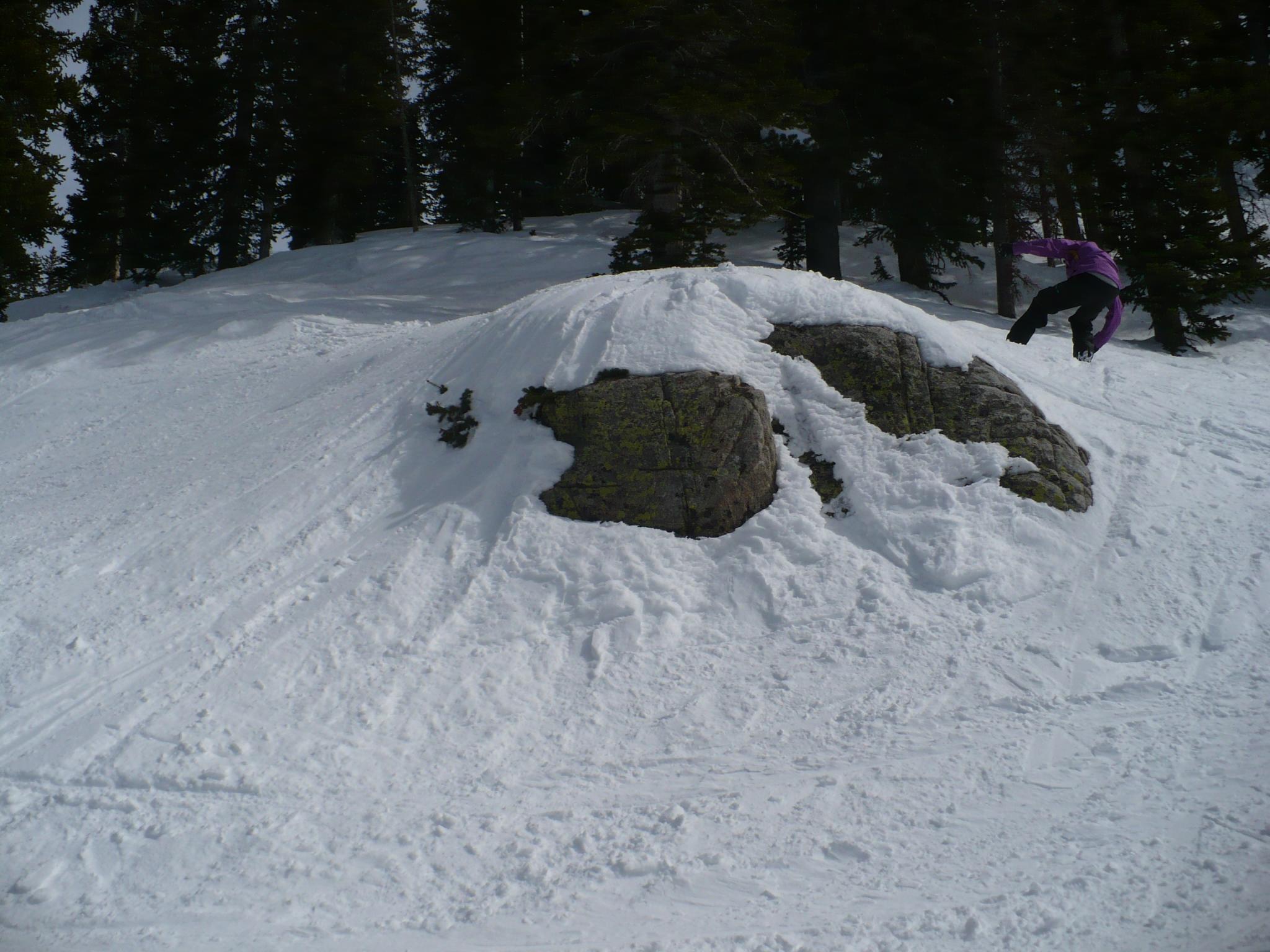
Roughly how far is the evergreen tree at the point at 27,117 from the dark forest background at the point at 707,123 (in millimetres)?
47

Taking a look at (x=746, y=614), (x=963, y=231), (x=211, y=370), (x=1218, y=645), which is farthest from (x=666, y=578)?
(x=963, y=231)

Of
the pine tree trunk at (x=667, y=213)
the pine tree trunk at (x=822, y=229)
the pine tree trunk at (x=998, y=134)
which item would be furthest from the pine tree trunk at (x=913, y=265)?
the pine tree trunk at (x=667, y=213)

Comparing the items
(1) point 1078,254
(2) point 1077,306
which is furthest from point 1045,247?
(2) point 1077,306

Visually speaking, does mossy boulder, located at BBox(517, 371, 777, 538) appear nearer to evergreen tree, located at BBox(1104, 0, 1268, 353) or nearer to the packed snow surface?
the packed snow surface

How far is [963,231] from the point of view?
15164 mm

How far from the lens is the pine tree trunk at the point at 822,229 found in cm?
1565

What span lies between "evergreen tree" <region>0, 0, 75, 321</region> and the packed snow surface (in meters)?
9.32

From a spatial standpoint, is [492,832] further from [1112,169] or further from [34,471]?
[1112,169]

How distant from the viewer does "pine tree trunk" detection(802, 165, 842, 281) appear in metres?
15.6

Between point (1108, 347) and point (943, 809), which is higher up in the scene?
point (1108, 347)

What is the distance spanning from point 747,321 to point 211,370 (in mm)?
6999

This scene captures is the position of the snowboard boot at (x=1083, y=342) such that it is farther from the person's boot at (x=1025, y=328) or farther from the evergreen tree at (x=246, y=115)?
the evergreen tree at (x=246, y=115)

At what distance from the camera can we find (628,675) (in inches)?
196

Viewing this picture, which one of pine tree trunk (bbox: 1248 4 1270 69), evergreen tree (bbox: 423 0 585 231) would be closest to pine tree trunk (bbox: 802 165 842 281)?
evergreen tree (bbox: 423 0 585 231)
